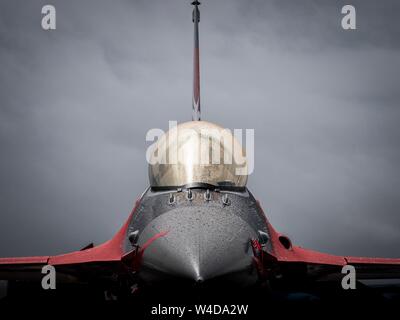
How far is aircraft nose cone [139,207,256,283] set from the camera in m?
6.52

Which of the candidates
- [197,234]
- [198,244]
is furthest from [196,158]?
[198,244]

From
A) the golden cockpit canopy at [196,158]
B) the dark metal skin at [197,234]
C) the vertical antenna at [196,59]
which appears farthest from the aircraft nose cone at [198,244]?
the vertical antenna at [196,59]

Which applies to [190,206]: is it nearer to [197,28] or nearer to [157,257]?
[157,257]

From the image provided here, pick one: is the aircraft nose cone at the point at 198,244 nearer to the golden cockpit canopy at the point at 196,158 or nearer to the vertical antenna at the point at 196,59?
the golden cockpit canopy at the point at 196,158

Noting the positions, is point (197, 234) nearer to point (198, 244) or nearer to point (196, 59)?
point (198, 244)

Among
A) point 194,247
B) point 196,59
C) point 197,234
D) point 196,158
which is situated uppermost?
point 196,59

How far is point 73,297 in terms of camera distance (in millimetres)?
9727

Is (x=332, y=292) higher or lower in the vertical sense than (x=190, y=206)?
lower

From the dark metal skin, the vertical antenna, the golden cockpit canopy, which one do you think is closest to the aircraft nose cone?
the dark metal skin

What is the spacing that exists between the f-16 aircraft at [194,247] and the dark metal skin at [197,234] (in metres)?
0.01

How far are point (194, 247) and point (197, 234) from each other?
255mm

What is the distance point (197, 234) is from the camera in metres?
6.92
